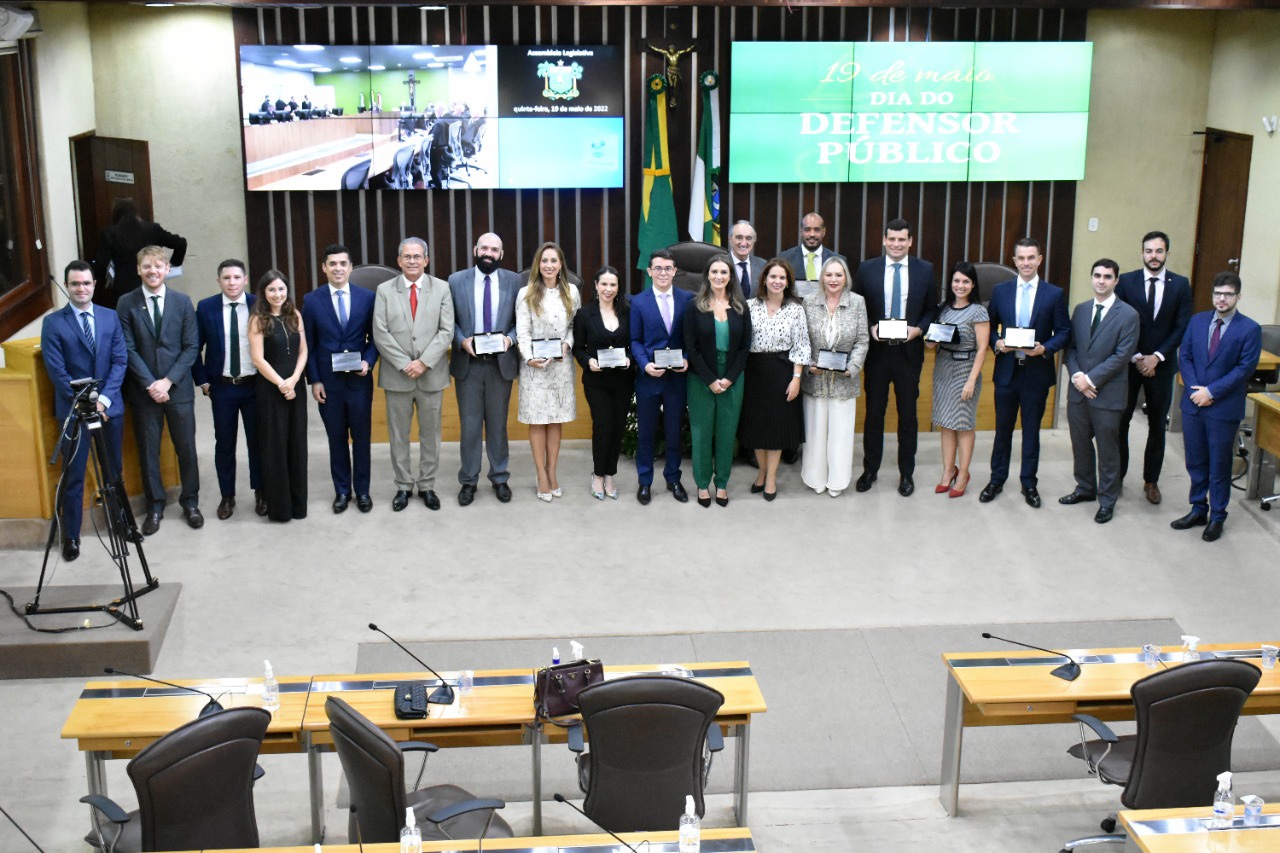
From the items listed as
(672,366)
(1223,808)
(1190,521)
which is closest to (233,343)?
(672,366)

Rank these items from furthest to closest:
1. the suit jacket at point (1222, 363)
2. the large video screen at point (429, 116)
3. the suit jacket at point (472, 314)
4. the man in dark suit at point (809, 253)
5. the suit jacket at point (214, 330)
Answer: the large video screen at point (429, 116), the man in dark suit at point (809, 253), the suit jacket at point (472, 314), the suit jacket at point (214, 330), the suit jacket at point (1222, 363)

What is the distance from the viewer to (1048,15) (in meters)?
11.5

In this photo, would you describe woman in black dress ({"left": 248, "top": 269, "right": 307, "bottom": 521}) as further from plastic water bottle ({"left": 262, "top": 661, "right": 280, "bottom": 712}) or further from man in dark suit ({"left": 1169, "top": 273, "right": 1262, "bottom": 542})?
→ man in dark suit ({"left": 1169, "top": 273, "right": 1262, "bottom": 542})

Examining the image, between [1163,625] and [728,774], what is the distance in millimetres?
2591

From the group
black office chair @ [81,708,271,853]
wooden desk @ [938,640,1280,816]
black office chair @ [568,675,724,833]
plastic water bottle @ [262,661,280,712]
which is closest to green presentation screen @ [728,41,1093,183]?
wooden desk @ [938,640,1280,816]

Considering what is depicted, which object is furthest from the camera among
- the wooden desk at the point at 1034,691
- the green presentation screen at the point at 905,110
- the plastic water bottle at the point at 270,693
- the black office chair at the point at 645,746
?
the green presentation screen at the point at 905,110

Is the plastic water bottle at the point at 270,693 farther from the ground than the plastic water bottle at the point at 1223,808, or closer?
farther from the ground

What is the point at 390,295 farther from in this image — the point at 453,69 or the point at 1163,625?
the point at 1163,625

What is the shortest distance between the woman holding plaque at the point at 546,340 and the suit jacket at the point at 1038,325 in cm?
244

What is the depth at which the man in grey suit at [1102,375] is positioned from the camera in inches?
317

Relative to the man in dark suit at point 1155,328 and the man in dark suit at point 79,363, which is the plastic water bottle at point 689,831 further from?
the man in dark suit at point 1155,328

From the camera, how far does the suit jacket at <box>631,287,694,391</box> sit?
8.23 metres

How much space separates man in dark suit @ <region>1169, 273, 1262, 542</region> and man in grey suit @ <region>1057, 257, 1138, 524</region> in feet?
1.12

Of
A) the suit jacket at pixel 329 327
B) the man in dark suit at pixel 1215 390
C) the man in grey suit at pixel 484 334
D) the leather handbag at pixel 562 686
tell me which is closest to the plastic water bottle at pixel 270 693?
the leather handbag at pixel 562 686
